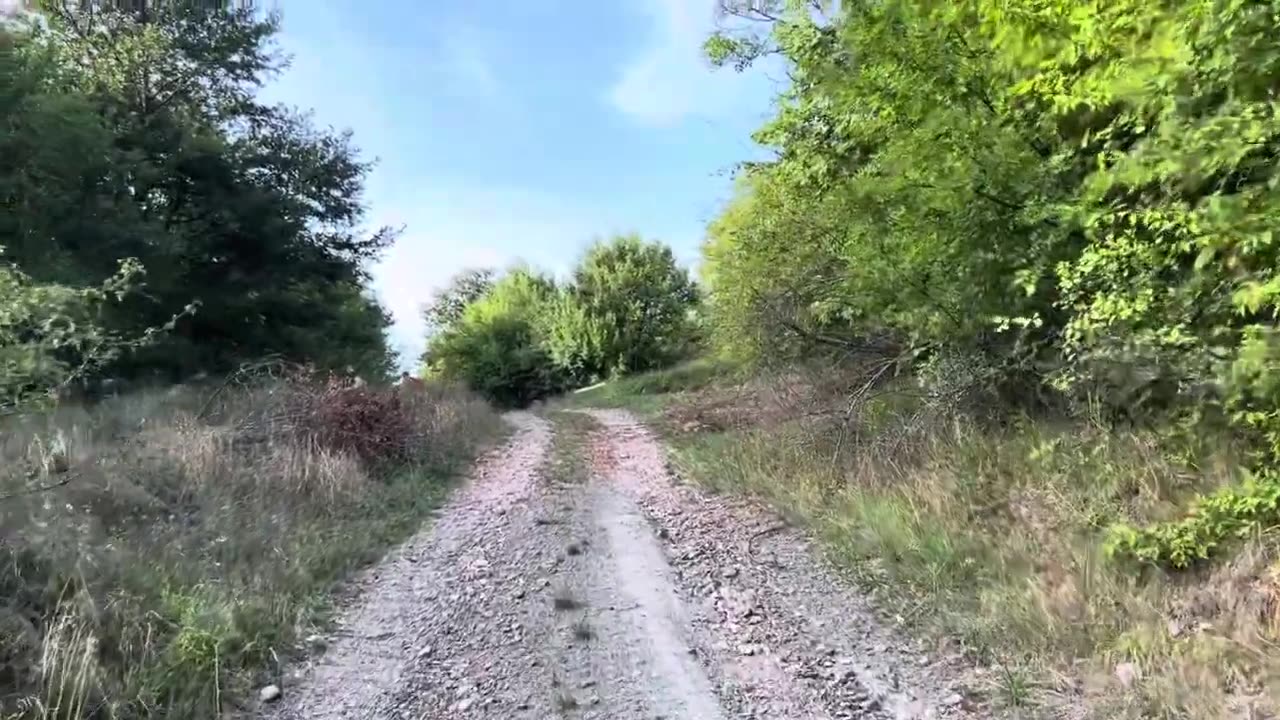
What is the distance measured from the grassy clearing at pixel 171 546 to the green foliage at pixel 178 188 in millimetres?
6084

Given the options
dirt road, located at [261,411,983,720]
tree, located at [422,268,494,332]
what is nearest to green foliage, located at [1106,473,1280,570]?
dirt road, located at [261,411,983,720]

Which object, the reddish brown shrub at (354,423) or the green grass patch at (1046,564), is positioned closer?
the green grass patch at (1046,564)

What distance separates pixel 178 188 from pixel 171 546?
48.4 feet

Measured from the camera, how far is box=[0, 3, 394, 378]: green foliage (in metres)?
12.8

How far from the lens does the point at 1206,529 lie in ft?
12.8

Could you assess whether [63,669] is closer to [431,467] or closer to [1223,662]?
[1223,662]

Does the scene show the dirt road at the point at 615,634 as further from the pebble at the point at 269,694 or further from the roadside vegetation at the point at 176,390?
the roadside vegetation at the point at 176,390

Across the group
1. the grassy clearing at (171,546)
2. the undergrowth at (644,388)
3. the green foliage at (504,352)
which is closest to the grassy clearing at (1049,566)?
the grassy clearing at (171,546)

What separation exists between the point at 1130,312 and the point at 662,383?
76.5 ft

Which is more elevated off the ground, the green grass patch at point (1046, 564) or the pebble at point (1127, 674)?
the green grass patch at point (1046, 564)

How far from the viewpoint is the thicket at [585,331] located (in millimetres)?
32500

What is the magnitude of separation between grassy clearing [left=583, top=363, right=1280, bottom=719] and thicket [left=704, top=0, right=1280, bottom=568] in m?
0.27

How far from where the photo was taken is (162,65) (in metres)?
18.4

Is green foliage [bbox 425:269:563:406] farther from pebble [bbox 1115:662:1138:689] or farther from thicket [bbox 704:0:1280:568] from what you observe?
pebble [bbox 1115:662:1138:689]
